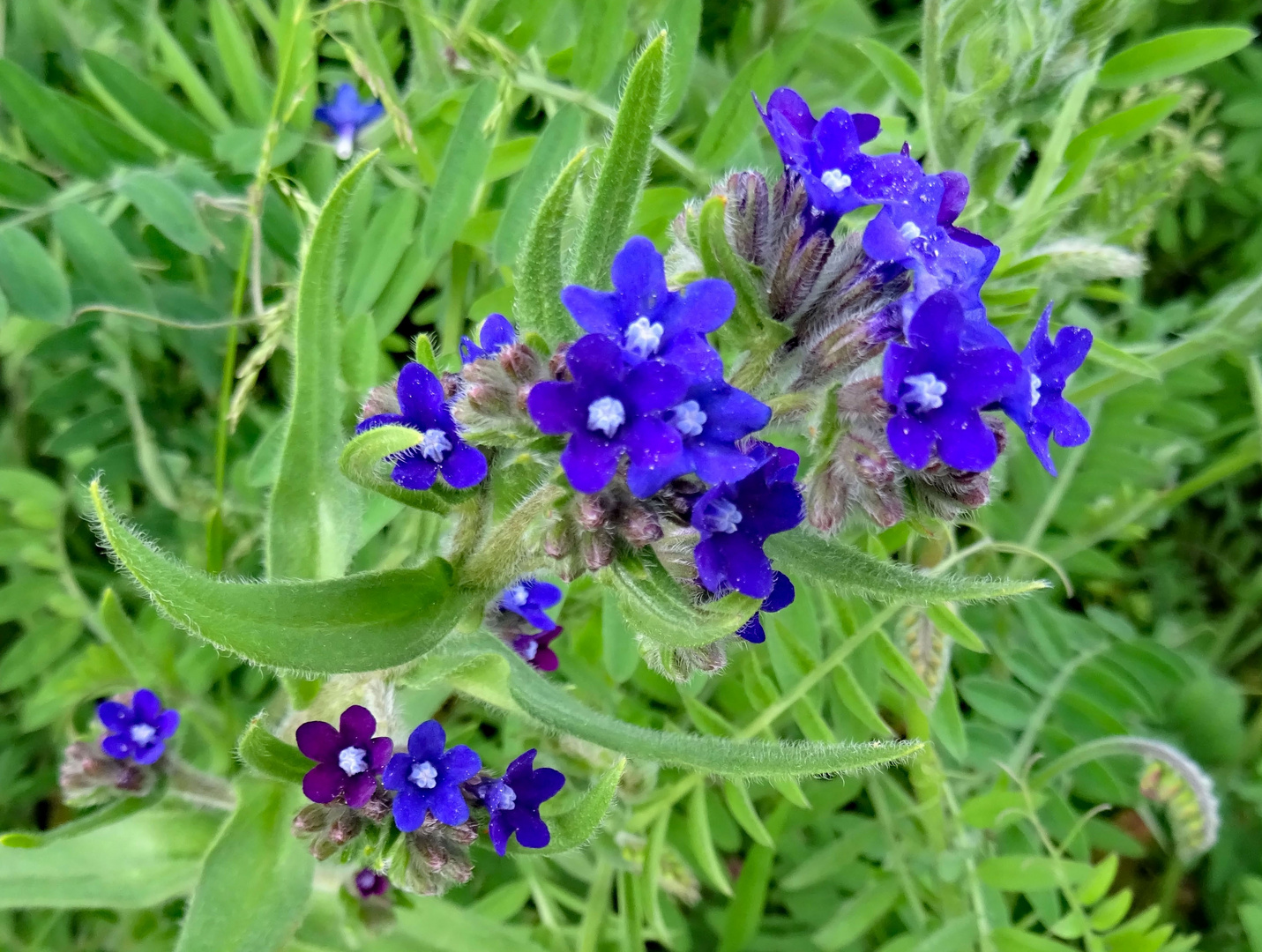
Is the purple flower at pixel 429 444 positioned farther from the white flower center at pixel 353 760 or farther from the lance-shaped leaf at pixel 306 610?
the white flower center at pixel 353 760

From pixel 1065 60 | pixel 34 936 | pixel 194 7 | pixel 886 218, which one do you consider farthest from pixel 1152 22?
pixel 34 936

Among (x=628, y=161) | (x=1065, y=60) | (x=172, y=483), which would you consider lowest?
(x=172, y=483)

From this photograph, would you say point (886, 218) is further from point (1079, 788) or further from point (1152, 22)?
point (1152, 22)

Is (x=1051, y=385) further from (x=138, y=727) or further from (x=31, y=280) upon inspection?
(x=31, y=280)

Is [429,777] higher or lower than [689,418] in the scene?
lower

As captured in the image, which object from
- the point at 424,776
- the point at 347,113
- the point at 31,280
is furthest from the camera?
the point at 347,113

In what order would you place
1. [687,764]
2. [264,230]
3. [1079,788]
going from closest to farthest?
[687,764]
[264,230]
[1079,788]

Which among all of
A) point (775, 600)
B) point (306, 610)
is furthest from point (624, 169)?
point (306, 610)
